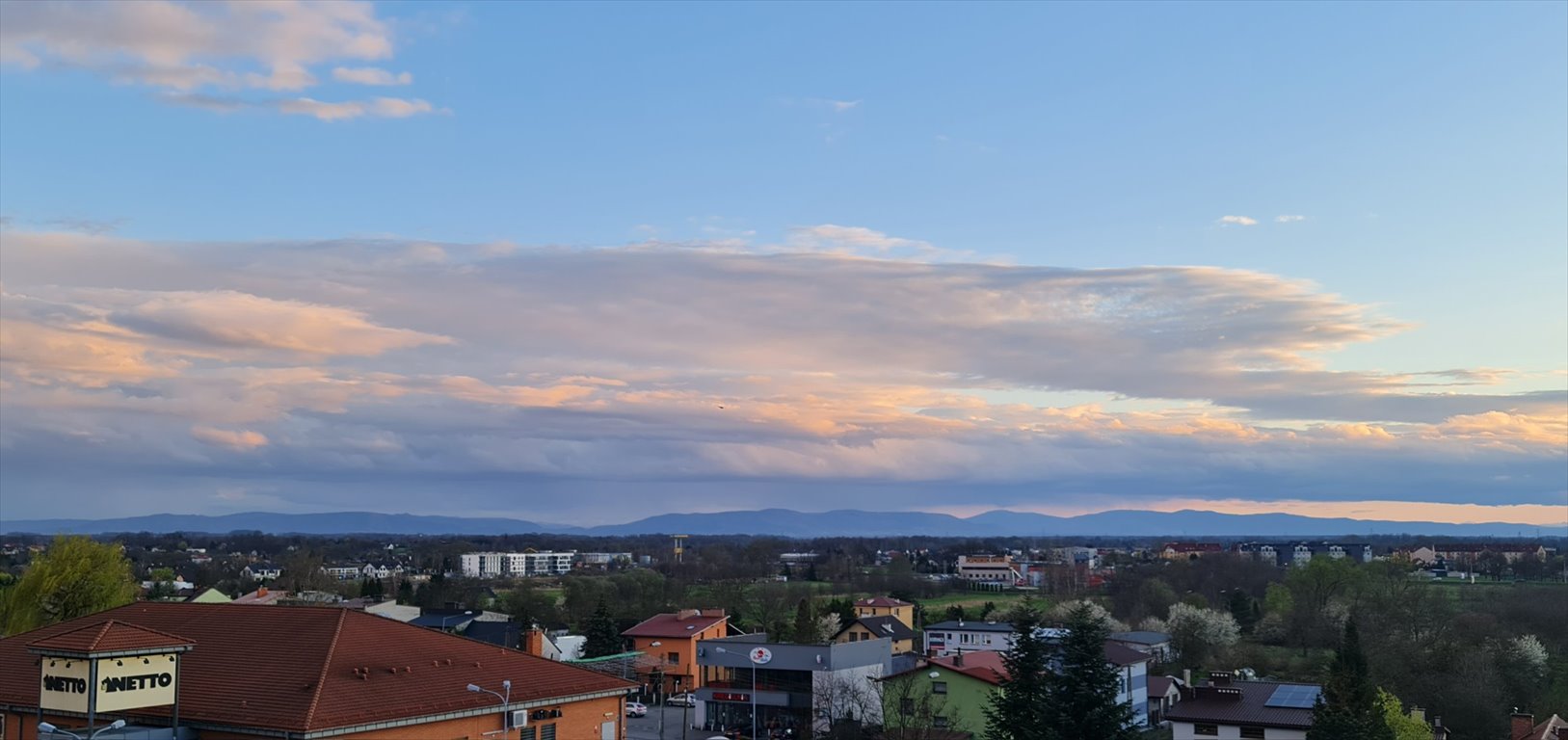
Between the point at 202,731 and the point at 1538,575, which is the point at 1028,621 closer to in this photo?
the point at 202,731

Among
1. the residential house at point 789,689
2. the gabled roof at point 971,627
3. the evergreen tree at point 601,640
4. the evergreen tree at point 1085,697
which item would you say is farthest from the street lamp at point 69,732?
the gabled roof at point 971,627

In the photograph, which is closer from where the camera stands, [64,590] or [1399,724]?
[1399,724]

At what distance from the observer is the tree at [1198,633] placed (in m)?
94.1

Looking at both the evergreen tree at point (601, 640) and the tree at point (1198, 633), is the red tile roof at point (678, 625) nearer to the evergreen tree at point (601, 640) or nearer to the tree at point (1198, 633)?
the evergreen tree at point (601, 640)

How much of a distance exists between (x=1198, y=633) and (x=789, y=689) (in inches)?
1850

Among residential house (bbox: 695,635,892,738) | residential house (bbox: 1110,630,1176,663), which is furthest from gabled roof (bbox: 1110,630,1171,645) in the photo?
residential house (bbox: 695,635,892,738)

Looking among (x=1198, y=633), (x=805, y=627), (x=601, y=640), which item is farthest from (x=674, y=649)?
(x=1198, y=633)

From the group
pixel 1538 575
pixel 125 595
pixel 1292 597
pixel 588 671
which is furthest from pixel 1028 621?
pixel 1538 575

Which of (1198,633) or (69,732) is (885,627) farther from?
(69,732)

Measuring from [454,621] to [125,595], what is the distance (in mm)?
30401

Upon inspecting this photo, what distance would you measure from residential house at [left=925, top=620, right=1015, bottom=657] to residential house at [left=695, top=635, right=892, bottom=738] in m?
28.7

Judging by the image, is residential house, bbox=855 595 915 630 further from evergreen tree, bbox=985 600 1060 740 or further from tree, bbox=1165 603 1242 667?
evergreen tree, bbox=985 600 1060 740

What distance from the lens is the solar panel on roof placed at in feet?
173

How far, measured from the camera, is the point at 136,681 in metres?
28.3
